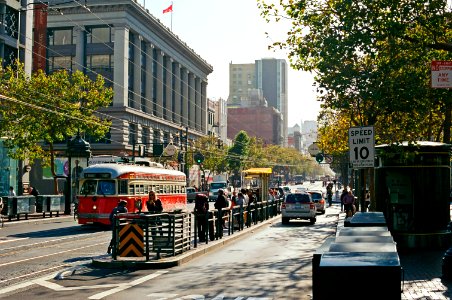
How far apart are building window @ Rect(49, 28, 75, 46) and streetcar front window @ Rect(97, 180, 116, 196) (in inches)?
2147

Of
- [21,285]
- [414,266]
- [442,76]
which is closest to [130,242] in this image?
[21,285]

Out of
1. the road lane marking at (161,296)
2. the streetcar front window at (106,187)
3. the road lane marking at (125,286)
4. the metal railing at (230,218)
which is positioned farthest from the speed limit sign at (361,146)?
the streetcar front window at (106,187)

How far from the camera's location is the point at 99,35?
267ft

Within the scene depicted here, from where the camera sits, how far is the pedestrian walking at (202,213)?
22.1 m

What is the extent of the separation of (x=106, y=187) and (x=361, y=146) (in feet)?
59.0

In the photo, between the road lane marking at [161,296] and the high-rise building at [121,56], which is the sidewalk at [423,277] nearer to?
the road lane marking at [161,296]

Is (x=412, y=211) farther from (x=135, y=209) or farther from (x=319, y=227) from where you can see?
(x=135, y=209)

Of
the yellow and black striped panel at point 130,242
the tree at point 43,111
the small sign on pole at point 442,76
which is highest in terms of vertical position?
the tree at point 43,111

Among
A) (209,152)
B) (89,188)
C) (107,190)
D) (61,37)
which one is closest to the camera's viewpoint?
(107,190)

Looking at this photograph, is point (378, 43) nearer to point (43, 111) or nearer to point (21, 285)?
point (21, 285)

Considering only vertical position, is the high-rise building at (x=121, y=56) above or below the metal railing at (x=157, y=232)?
above

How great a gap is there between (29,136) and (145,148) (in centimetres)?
3648

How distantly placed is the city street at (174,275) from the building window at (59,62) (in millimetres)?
61098

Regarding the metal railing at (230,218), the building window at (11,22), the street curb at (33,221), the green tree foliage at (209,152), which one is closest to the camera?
the metal railing at (230,218)
